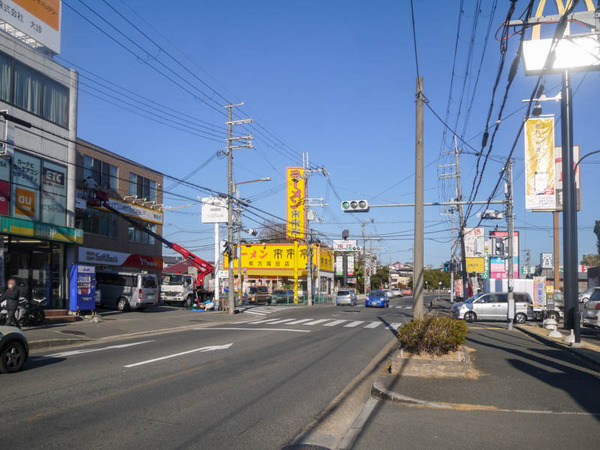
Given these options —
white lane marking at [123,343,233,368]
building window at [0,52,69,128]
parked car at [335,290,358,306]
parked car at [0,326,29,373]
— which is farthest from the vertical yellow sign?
parked car at [0,326,29,373]

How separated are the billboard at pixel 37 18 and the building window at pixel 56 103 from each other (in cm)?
150

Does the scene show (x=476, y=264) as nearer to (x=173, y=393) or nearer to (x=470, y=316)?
(x=470, y=316)

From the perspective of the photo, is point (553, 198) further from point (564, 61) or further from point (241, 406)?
point (241, 406)

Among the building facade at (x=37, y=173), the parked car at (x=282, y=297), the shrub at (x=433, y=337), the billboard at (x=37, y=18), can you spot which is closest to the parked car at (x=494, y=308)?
the shrub at (x=433, y=337)

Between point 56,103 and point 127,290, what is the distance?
40.1 ft

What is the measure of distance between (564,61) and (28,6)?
63.6 ft

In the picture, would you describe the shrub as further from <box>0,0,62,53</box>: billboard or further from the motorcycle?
<box>0,0,62,53</box>: billboard

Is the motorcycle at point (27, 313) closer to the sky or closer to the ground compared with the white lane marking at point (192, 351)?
closer to the sky

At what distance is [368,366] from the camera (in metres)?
12.5

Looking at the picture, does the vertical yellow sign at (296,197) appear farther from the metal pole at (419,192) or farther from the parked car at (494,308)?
the metal pole at (419,192)

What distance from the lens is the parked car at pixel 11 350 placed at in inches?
409

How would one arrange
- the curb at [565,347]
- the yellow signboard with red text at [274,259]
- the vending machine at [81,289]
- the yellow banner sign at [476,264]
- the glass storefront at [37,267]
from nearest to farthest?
the curb at [565,347] → the glass storefront at [37,267] → the vending machine at [81,289] → the yellow signboard with red text at [274,259] → the yellow banner sign at [476,264]

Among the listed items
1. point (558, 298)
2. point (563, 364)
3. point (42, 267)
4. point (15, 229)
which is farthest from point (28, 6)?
point (558, 298)

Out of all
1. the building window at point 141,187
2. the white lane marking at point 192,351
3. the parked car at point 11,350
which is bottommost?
the white lane marking at point 192,351
